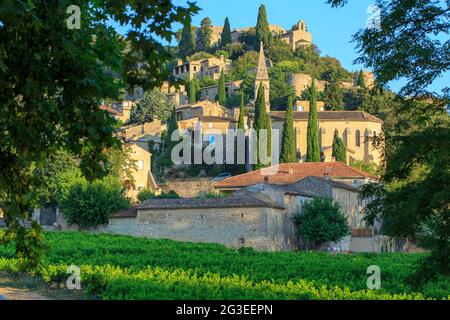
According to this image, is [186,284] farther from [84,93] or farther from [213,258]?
[84,93]

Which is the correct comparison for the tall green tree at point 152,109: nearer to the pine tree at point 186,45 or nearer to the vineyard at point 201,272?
the pine tree at point 186,45

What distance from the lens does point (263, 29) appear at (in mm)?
163125

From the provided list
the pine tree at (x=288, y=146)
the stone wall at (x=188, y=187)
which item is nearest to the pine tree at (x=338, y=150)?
the pine tree at (x=288, y=146)

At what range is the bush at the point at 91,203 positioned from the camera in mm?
56312

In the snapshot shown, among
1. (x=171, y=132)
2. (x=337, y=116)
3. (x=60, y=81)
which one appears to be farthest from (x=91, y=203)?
(x=337, y=116)

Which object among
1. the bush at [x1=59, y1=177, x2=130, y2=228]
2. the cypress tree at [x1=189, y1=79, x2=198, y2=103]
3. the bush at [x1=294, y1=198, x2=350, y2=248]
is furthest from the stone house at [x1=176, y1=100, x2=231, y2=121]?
the bush at [x1=294, y1=198, x2=350, y2=248]

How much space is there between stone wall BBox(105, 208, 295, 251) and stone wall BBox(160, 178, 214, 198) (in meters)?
26.9

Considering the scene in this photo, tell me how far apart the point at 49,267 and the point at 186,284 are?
655 centimetres

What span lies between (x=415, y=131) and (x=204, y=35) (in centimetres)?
16979

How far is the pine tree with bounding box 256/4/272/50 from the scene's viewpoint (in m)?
162

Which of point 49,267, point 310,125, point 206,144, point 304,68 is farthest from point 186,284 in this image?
point 304,68

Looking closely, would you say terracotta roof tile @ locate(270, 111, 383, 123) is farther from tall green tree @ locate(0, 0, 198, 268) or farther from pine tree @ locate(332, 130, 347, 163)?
tall green tree @ locate(0, 0, 198, 268)

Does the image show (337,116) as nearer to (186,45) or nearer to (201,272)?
(201,272)
